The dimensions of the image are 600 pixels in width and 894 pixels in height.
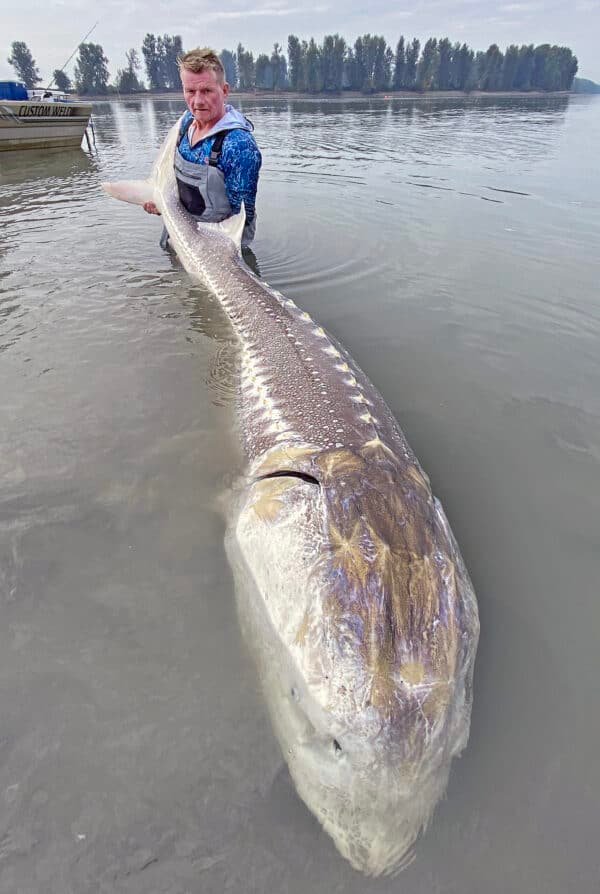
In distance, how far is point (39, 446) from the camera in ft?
9.57

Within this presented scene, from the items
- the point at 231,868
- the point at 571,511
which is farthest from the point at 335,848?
the point at 571,511

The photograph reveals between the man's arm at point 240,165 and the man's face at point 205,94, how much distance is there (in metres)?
0.28

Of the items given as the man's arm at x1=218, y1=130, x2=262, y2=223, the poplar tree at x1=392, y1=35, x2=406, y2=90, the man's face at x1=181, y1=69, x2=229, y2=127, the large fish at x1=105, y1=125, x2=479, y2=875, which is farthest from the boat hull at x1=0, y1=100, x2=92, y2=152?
the poplar tree at x1=392, y1=35, x2=406, y2=90

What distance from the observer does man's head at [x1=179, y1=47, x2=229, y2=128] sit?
4.51 metres

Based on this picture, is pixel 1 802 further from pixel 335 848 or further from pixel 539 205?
pixel 539 205

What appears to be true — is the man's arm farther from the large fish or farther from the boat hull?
the boat hull

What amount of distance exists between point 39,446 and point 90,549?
973mm

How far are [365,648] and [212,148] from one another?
17.1 feet

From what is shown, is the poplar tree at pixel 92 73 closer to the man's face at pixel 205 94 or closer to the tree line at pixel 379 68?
the tree line at pixel 379 68

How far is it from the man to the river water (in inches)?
33.6

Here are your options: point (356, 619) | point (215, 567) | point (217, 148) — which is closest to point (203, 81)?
point (217, 148)

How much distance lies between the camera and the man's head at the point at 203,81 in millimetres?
4512

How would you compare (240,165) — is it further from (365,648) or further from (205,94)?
(365,648)

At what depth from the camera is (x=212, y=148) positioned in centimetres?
502
